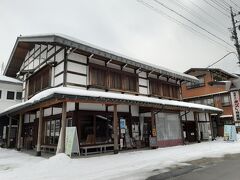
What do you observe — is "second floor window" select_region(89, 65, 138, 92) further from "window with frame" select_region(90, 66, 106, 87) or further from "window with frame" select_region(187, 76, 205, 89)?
"window with frame" select_region(187, 76, 205, 89)

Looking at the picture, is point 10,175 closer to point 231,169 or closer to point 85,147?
point 85,147

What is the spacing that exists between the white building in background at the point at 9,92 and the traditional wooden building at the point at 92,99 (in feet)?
5.98

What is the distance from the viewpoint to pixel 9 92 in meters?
19.5

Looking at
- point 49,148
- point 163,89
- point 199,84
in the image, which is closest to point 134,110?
point 163,89

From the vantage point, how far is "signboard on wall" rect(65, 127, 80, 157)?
9961 mm

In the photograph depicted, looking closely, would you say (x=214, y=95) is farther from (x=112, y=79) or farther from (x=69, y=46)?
(x=69, y=46)

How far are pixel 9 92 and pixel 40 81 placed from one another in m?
6.11

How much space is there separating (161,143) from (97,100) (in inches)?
259

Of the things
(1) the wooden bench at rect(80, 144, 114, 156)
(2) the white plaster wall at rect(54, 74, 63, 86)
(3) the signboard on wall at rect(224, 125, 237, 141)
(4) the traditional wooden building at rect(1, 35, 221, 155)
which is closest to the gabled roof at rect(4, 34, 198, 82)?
(4) the traditional wooden building at rect(1, 35, 221, 155)

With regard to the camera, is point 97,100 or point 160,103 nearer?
point 97,100

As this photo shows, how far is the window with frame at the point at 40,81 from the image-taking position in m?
14.1

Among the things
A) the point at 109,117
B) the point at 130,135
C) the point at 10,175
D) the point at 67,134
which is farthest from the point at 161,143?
the point at 10,175

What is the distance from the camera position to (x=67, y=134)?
10.4 meters

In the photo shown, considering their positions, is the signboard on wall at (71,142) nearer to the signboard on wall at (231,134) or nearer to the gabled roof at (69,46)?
the gabled roof at (69,46)
